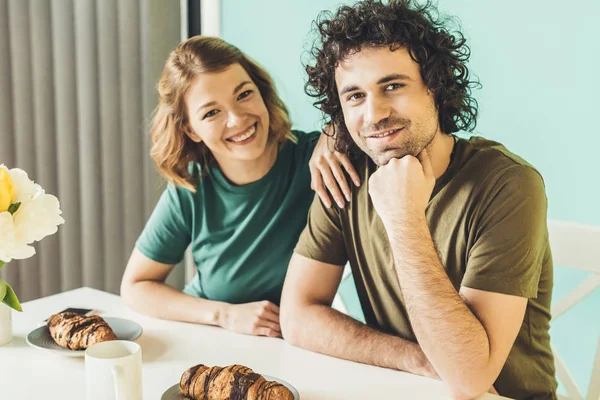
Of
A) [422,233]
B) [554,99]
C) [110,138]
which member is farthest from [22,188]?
[554,99]

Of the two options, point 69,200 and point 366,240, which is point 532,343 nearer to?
point 366,240

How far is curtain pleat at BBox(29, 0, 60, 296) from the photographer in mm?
2412

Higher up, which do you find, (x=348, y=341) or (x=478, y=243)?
(x=478, y=243)

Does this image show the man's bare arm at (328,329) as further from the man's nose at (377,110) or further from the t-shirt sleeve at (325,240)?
the man's nose at (377,110)

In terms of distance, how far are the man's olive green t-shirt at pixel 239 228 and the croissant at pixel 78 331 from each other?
498mm

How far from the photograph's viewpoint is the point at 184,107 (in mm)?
1899

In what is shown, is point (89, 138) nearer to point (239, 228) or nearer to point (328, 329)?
point (239, 228)

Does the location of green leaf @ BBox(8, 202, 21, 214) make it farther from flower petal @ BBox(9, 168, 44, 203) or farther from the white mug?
the white mug

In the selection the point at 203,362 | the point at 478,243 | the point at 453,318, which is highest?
the point at 478,243

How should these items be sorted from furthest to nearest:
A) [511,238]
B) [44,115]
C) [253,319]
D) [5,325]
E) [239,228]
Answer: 1. [44,115]
2. [239,228]
3. [253,319]
4. [5,325]
5. [511,238]

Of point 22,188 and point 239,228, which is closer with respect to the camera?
point 22,188

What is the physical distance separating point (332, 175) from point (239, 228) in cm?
37

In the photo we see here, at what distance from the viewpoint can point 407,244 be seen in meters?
1.31

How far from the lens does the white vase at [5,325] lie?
1.40m
